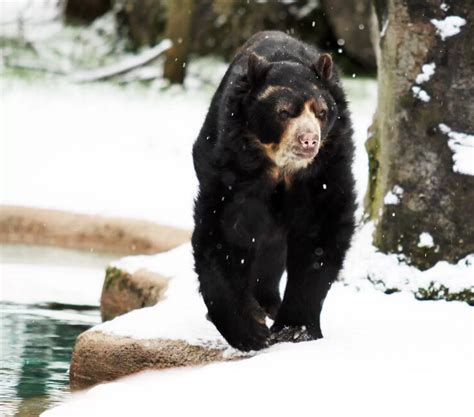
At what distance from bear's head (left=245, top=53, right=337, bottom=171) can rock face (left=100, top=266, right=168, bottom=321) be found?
234 centimetres

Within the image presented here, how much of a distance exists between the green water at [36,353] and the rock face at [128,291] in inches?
7.0

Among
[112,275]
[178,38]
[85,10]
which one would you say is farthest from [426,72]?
[85,10]

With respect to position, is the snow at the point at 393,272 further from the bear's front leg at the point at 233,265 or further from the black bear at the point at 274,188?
the bear's front leg at the point at 233,265

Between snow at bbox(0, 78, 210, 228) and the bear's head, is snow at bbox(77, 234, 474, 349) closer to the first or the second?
the bear's head

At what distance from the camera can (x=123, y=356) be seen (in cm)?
612

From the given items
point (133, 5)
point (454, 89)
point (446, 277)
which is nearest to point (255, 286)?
point (446, 277)

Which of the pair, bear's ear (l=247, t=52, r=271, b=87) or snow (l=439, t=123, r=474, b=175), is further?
snow (l=439, t=123, r=474, b=175)

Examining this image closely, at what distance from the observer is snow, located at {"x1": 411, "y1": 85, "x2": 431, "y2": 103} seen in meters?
7.00

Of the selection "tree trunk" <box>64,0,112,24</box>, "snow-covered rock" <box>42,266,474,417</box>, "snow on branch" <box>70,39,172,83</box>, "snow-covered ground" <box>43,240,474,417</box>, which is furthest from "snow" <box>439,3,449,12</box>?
"tree trunk" <box>64,0,112,24</box>

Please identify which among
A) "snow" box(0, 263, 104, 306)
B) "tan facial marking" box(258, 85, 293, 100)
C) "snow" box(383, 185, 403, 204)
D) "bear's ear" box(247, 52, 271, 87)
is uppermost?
"bear's ear" box(247, 52, 271, 87)

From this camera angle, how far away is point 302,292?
584 cm

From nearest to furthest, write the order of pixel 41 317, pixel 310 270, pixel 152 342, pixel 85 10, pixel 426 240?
1. pixel 310 270
2. pixel 152 342
3. pixel 426 240
4. pixel 41 317
5. pixel 85 10

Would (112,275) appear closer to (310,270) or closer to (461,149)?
(461,149)

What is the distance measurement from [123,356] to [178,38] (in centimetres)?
1057
